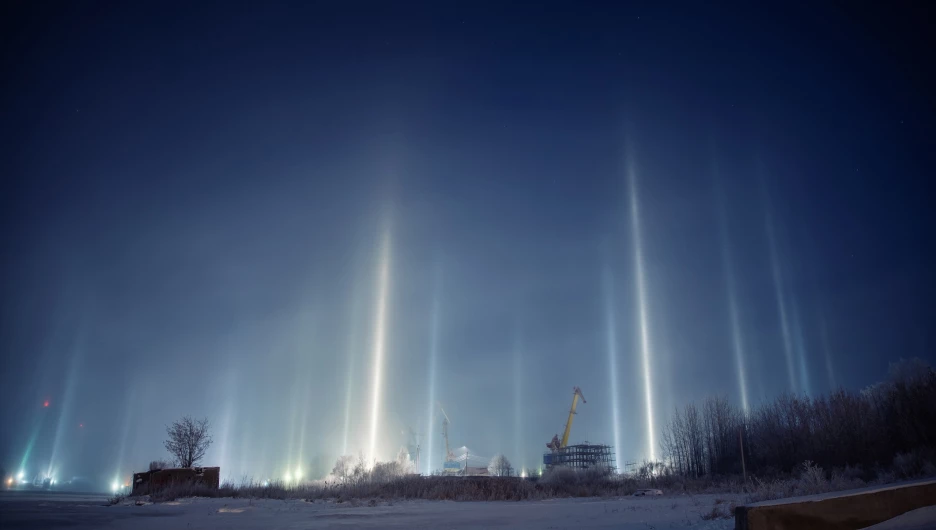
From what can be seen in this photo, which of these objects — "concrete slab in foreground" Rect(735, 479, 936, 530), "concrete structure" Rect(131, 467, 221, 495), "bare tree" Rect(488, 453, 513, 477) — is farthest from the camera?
"bare tree" Rect(488, 453, 513, 477)

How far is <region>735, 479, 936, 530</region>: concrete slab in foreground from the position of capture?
582 centimetres

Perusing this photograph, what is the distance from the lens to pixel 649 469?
2142 inches

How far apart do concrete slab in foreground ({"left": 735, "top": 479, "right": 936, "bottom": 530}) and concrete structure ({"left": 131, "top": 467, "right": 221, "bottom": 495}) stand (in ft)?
91.5

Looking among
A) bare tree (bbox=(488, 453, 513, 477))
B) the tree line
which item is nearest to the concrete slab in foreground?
the tree line

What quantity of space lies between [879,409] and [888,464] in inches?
219

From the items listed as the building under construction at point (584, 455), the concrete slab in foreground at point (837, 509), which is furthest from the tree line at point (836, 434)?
the building under construction at point (584, 455)

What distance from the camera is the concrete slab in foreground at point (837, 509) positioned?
19.1 feet

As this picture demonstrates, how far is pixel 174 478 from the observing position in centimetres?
2816

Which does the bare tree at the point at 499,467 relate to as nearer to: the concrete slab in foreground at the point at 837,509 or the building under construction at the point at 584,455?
the building under construction at the point at 584,455

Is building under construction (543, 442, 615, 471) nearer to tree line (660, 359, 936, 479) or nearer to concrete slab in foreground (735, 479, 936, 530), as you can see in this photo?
tree line (660, 359, 936, 479)

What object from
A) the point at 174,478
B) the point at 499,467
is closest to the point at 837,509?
the point at 174,478

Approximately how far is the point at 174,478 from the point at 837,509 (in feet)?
102

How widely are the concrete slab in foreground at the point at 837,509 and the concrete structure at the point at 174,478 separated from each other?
2790cm

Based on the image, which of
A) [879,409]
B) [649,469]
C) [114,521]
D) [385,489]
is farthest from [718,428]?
[114,521]
